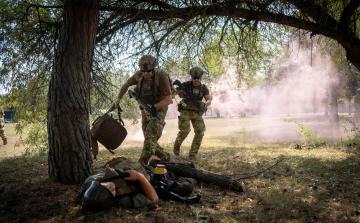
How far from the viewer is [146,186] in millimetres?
2885

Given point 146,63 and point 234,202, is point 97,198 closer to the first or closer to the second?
point 234,202

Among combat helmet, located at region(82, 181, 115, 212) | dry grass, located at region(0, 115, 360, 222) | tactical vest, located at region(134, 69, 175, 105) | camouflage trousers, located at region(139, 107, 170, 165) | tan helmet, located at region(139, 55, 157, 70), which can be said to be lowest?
dry grass, located at region(0, 115, 360, 222)

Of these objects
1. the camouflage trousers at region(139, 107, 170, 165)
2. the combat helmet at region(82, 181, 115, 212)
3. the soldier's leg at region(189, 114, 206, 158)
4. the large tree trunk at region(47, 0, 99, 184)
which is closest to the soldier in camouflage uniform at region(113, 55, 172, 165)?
the camouflage trousers at region(139, 107, 170, 165)

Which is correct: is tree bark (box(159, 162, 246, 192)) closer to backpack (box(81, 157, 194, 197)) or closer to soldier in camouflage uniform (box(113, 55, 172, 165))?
backpack (box(81, 157, 194, 197))

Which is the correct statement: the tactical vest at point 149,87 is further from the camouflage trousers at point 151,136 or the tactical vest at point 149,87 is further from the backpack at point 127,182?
the backpack at point 127,182

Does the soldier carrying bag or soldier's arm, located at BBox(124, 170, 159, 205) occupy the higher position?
the soldier carrying bag

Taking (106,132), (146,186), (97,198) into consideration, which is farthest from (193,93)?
(97,198)

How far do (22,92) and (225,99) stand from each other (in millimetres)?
32995

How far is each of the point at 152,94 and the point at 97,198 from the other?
2392 mm

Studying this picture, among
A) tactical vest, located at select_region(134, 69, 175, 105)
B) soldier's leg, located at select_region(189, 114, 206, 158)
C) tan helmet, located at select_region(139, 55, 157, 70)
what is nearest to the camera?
tan helmet, located at select_region(139, 55, 157, 70)

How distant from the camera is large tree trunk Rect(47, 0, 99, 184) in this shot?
11.5 feet

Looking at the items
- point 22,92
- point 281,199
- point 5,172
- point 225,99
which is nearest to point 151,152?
point 281,199

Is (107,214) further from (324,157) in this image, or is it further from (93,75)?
(324,157)

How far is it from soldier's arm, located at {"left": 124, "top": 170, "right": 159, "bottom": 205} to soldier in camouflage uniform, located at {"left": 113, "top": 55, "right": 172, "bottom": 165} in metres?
1.42
